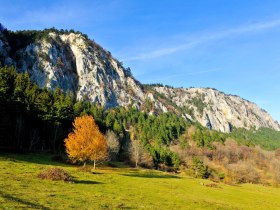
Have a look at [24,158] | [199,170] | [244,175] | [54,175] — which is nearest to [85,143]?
[24,158]

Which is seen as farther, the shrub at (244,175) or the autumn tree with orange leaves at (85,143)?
the shrub at (244,175)

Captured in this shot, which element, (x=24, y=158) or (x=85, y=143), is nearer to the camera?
(x=24, y=158)

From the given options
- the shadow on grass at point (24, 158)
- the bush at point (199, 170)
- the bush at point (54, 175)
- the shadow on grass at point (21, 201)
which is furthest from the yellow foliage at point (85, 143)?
the bush at point (199, 170)

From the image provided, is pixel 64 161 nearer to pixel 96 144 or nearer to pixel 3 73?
pixel 96 144

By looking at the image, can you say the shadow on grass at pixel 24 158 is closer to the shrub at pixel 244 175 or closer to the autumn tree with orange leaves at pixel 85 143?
the autumn tree with orange leaves at pixel 85 143

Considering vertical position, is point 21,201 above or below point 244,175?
above

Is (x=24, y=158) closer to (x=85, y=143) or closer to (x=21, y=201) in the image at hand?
(x=85, y=143)

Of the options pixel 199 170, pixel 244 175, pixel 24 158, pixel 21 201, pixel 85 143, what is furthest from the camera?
pixel 244 175

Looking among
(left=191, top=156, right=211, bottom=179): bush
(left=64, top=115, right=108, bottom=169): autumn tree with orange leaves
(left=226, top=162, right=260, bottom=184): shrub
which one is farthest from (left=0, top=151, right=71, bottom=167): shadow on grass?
(left=226, top=162, right=260, bottom=184): shrub

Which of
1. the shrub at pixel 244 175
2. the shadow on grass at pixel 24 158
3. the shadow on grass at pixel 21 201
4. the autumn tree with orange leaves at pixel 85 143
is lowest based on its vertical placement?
the shrub at pixel 244 175

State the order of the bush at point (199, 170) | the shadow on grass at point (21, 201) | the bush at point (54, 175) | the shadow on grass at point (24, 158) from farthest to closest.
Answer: the bush at point (199, 170) < the shadow on grass at point (24, 158) < the bush at point (54, 175) < the shadow on grass at point (21, 201)

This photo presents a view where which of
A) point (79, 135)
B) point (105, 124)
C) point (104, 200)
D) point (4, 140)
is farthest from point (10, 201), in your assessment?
point (105, 124)

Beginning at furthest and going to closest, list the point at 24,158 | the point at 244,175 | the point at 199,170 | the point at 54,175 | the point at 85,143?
1. the point at 244,175
2. the point at 199,170
3. the point at 85,143
4. the point at 24,158
5. the point at 54,175

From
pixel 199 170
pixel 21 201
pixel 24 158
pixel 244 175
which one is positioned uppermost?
pixel 24 158
